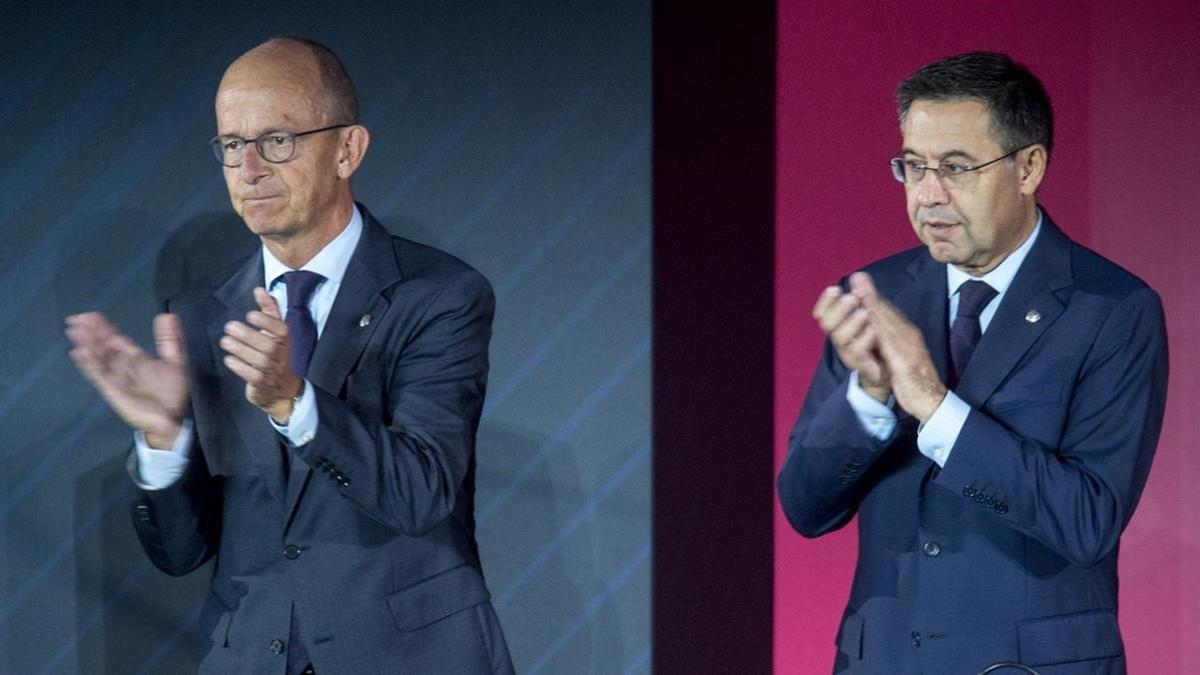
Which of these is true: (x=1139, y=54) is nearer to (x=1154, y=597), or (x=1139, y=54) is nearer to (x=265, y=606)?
(x=1154, y=597)

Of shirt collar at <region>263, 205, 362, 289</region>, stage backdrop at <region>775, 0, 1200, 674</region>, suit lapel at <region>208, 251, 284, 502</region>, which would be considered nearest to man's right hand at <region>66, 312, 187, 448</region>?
suit lapel at <region>208, 251, 284, 502</region>

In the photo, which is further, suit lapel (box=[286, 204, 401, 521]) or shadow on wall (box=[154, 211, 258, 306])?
shadow on wall (box=[154, 211, 258, 306])

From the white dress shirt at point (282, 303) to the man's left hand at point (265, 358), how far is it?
0.13 feet

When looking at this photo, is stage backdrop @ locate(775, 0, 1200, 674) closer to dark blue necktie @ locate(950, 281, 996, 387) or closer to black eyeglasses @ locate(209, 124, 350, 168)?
dark blue necktie @ locate(950, 281, 996, 387)

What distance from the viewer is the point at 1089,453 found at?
2.38 meters

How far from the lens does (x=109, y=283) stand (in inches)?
140

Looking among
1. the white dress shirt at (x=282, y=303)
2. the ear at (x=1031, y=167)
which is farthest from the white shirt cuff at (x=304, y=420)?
the ear at (x=1031, y=167)

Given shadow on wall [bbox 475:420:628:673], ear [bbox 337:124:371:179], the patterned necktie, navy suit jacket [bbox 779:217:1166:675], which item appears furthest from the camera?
shadow on wall [bbox 475:420:628:673]

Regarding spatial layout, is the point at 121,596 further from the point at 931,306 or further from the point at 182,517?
the point at 931,306

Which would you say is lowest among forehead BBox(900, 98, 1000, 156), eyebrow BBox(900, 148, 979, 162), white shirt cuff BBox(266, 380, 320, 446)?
white shirt cuff BBox(266, 380, 320, 446)

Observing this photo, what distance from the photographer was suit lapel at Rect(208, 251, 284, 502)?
2.48 metres

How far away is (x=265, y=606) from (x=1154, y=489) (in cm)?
219

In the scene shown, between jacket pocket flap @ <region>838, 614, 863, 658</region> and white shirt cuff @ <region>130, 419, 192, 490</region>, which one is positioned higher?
white shirt cuff @ <region>130, 419, 192, 490</region>

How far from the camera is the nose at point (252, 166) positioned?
8.34 ft
